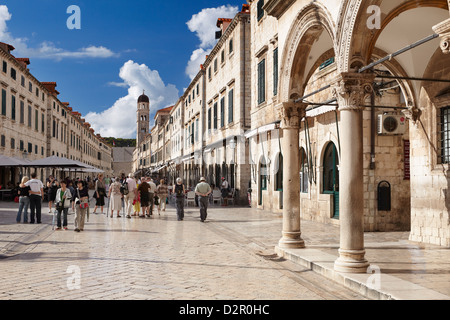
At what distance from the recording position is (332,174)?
1451 centimetres

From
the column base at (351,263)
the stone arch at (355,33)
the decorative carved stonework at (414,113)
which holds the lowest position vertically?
the column base at (351,263)

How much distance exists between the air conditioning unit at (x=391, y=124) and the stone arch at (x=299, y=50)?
146 inches

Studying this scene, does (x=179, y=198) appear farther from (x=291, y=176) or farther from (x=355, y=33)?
(x=355, y=33)

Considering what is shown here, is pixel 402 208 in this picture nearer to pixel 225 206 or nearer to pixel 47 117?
pixel 225 206

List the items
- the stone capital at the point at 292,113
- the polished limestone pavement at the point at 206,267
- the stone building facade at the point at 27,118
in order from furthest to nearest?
the stone building facade at the point at 27,118
the stone capital at the point at 292,113
the polished limestone pavement at the point at 206,267

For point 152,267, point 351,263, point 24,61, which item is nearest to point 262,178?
point 152,267

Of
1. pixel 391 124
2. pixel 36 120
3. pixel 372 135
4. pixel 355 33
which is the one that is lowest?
pixel 372 135

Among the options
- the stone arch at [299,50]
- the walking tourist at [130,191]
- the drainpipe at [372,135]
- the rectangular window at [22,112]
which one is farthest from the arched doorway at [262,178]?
the rectangular window at [22,112]

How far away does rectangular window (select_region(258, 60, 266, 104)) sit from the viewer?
66.2ft

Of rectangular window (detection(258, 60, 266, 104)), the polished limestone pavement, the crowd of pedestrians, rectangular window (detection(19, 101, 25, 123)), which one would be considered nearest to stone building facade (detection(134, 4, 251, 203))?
rectangular window (detection(258, 60, 266, 104))

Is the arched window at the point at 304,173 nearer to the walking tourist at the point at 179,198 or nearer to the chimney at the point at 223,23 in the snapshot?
the walking tourist at the point at 179,198

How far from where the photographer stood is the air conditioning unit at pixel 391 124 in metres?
12.4

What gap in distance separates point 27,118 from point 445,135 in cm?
3360

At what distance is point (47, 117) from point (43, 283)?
40699 millimetres
